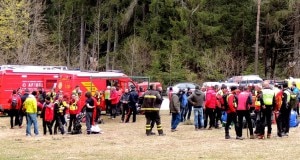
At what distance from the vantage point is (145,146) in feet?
52.8

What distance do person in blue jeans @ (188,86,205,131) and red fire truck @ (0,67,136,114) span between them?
24.6 ft

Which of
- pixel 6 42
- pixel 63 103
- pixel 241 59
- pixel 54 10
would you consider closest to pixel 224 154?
pixel 63 103

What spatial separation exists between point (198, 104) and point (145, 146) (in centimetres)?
532

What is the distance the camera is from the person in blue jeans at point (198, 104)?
2093 centimetres

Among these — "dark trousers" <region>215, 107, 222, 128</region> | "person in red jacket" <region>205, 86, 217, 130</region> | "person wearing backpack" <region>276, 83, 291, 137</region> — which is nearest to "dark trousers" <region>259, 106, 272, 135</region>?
"person wearing backpack" <region>276, 83, 291, 137</region>

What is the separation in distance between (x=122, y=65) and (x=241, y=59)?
1267 centimetres

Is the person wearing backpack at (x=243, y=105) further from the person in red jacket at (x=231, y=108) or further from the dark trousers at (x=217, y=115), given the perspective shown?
the dark trousers at (x=217, y=115)

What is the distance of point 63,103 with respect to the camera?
1973cm

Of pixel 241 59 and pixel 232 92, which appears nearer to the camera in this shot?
pixel 232 92

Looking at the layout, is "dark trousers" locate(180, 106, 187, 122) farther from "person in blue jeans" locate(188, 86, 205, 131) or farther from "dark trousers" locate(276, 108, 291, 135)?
"dark trousers" locate(276, 108, 291, 135)

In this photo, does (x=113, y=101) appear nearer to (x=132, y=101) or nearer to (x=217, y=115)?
(x=132, y=101)

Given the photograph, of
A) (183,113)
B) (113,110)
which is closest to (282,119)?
(183,113)

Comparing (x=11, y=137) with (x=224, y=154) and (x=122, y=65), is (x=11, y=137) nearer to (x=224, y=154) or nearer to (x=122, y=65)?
(x=224, y=154)

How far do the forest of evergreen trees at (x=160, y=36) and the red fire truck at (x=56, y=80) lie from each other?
1871cm
